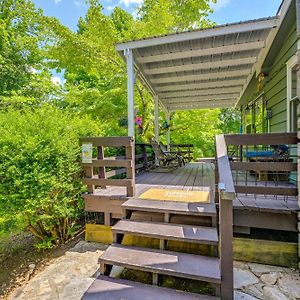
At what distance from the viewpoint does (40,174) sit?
9.11 feet

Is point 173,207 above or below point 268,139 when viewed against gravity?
below

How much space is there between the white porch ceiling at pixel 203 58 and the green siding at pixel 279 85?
0.34 metres

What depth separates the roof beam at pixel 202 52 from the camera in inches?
172

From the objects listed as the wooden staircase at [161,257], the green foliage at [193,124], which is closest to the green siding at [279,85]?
the wooden staircase at [161,257]

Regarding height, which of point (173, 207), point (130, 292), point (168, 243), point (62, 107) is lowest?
point (130, 292)

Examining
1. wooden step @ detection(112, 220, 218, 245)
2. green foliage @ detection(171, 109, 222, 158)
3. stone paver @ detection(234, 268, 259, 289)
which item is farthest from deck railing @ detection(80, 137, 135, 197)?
green foliage @ detection(171, 109, 222, 158)

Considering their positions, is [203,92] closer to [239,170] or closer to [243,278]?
[239,170]

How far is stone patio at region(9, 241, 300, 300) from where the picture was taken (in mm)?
2141

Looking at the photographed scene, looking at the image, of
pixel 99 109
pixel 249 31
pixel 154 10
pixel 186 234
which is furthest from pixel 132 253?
pixel 154 10

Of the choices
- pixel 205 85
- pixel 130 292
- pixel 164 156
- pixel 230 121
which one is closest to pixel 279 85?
pixel 205 85

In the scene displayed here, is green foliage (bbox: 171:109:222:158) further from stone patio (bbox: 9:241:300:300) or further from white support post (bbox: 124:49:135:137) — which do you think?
stone patio (bbox: 9:241:300:300)

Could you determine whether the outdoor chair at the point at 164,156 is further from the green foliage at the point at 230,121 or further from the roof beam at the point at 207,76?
the green foliage at the point at 230,121

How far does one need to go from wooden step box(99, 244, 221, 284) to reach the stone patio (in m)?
0.41

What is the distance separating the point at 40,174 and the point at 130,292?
5.80ft
